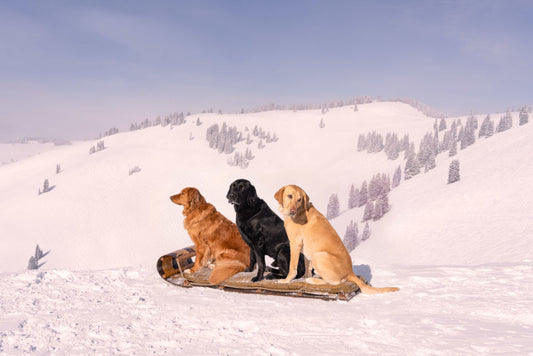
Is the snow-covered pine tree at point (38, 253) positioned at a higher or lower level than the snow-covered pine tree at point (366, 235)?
lower

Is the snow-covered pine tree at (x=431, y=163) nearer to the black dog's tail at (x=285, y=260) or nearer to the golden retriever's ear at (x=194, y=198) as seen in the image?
the black dog's tail at (x=285, y=260)

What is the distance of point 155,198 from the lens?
239 feet

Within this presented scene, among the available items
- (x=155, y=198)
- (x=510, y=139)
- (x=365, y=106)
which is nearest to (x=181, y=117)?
(x=155, y=198)

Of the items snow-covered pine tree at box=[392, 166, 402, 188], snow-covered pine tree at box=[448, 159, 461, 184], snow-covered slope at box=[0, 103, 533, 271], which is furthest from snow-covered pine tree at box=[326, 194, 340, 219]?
snow-covered pine tree at box=[448, 159, 461, 184]

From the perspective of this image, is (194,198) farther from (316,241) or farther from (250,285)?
(316,241)

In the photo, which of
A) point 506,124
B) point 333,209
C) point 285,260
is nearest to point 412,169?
point 333,209

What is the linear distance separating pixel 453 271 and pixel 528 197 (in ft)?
127

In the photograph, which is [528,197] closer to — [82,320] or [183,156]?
[82,320]

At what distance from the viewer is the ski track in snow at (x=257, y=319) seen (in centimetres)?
384

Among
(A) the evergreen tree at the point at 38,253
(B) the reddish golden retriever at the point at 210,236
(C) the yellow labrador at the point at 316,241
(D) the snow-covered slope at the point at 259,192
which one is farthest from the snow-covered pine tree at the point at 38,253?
(C) the yellow labrador at the point at 316,241

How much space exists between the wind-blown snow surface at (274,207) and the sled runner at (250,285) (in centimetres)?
20

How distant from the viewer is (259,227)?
593 centimetres

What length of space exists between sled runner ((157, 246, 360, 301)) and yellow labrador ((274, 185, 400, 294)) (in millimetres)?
184

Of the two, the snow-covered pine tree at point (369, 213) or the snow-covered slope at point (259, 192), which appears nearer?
the snow-covered slope at point (259, 192)
